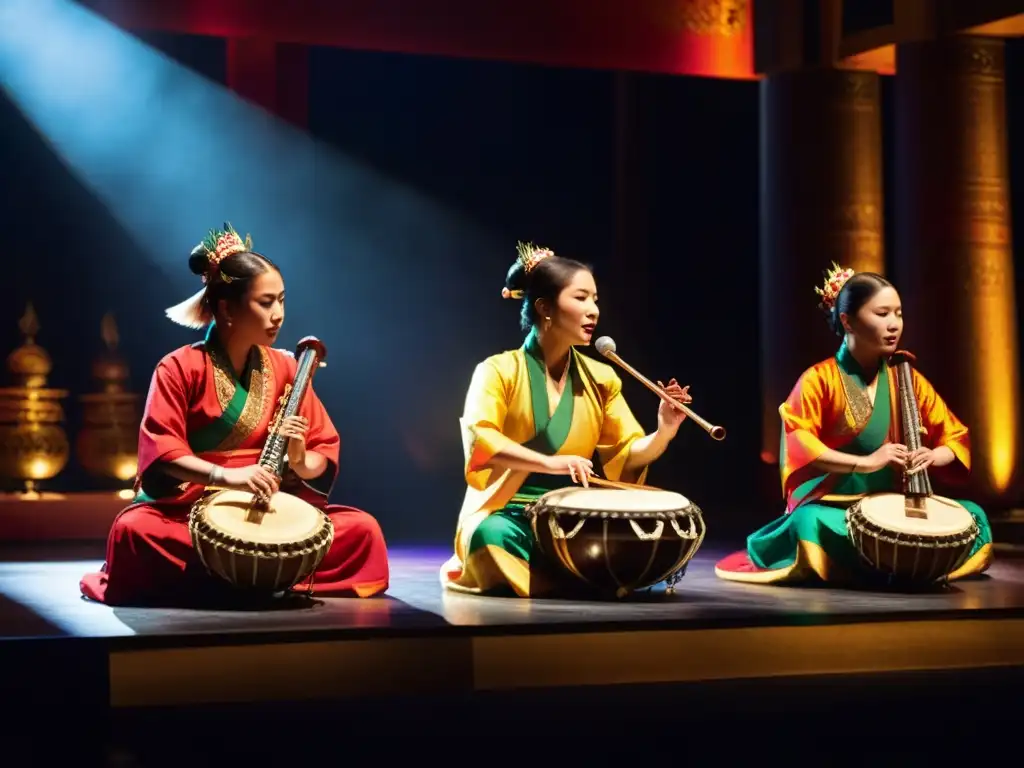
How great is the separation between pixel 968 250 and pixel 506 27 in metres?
2.14

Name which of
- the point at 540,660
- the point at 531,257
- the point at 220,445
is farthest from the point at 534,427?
the point at 540,660

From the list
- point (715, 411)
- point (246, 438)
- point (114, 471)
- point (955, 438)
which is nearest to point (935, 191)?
point (955, 438)

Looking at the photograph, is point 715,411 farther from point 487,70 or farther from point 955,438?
point 955,438

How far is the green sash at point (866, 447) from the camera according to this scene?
15.5 feet

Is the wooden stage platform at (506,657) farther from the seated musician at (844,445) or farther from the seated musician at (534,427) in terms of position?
the seated musician at (844,445)

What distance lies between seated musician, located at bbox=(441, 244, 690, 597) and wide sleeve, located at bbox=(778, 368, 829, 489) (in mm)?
456

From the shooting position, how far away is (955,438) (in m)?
4.83

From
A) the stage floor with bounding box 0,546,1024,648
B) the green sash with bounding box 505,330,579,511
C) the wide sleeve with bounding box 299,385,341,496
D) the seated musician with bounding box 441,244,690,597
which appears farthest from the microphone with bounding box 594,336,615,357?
the wide sleeve with bounding box 299,385,341,496

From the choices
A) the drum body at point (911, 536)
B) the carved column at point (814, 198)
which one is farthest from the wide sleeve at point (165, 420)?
the carved column at point (814, 198)

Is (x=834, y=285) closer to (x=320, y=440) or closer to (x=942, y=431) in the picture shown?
(x=942, y=431)

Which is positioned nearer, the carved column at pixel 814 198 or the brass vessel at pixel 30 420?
the carved column at pixel 814 198

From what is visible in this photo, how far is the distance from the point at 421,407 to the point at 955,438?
3890mm

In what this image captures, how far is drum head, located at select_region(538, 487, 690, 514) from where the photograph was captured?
407 cm

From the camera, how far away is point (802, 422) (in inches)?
185
